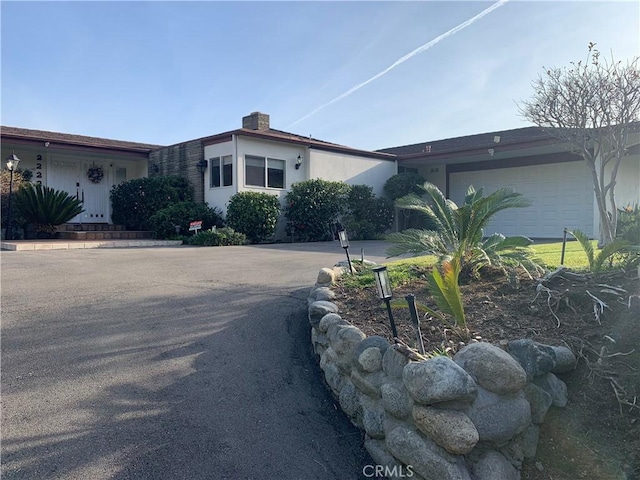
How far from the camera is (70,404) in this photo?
289 cm

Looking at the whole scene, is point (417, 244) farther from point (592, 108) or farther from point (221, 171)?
point (221, 171)

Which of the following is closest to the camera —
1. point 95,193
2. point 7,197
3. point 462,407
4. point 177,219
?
point 462,407

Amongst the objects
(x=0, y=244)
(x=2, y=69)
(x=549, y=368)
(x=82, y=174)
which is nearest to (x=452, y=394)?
(x=549, y=368)

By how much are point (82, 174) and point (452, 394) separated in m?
18.7

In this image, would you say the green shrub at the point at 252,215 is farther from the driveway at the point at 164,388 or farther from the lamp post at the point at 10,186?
the driveway at the point at 164,388

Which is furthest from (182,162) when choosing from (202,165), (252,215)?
(252,215)

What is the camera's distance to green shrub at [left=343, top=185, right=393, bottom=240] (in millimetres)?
16516

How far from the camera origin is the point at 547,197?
1727cm

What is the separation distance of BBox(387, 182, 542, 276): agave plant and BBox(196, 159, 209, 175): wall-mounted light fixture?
11.7 m

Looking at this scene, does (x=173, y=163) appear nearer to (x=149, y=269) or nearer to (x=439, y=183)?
(x=149, y=269)

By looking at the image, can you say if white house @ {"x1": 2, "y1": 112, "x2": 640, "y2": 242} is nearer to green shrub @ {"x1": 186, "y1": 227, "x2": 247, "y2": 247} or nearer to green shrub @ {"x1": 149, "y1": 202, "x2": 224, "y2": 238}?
green shrub @ {"x1": 149, "y1": 202, "x2": 224, "y2": 238}

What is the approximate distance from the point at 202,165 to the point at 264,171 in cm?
229

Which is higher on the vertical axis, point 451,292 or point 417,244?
point 417,244

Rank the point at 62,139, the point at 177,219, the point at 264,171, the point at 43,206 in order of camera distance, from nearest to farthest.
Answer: the point at 43,206 < the point at 177,219 < the point at 264,171 < the point at 62,139
